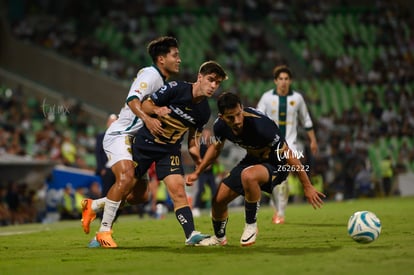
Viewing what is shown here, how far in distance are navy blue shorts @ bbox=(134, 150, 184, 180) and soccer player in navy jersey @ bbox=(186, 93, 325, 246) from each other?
266 millimetres

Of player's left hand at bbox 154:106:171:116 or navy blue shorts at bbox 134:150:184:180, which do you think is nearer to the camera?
player's left hand at bbox 154:106:171:116

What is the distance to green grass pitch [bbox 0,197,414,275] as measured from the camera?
820cm

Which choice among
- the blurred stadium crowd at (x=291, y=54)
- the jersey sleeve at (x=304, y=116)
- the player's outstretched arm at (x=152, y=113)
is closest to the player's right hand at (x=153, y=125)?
the player's outstretched arm at (x=152, y=113)

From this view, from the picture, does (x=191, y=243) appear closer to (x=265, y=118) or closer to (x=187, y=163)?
(x=265, y=118)

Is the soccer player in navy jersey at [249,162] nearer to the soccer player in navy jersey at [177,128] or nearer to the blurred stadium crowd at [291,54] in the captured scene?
the soccer player in navy jersey at [177,128]

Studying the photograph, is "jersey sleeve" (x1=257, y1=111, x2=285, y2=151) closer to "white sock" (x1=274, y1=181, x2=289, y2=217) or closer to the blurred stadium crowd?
"white sock" (x1=274, y1=181, x2=289, y2=217)

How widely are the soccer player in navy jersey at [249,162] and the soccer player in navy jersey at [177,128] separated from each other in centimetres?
26

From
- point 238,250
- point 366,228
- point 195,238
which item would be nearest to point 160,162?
point 195,238

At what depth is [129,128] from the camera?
11.2m

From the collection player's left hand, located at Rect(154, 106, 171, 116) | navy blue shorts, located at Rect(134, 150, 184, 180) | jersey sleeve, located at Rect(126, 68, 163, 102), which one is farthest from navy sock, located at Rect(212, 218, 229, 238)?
jersey sleeve, located at Rect(126, 68, 163, 102)

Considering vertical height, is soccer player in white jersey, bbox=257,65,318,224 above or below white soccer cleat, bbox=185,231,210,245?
above

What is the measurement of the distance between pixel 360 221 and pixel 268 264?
1830 millimetres

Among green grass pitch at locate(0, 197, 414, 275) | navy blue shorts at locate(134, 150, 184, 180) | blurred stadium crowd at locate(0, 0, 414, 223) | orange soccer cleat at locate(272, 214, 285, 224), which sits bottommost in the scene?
green grass pitch at locate(0, 197, 414, 275)

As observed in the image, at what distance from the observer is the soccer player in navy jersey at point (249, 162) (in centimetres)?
1002
